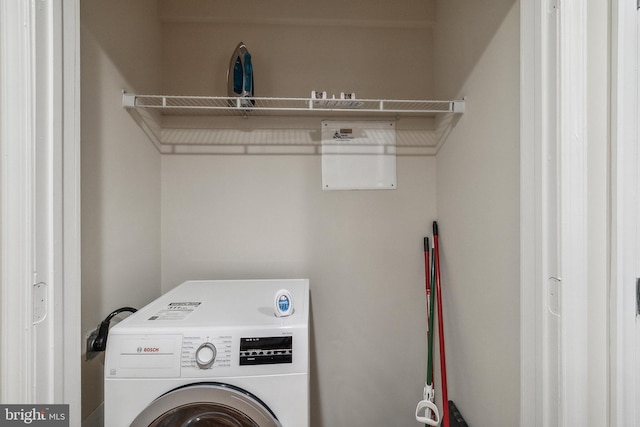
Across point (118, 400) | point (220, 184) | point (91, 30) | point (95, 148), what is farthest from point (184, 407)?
point (91, 30)

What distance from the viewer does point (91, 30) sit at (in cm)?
106

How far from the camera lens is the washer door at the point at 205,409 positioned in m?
0.88

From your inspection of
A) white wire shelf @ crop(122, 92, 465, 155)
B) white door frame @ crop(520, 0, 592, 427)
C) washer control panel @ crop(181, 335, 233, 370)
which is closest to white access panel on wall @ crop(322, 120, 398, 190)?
white wire shelf @ crop(122, 92, 465, 155)

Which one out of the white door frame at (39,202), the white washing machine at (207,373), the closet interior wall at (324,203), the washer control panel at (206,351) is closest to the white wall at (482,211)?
the closet interior wall at (324,203)

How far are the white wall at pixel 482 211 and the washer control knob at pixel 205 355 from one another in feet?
3.44

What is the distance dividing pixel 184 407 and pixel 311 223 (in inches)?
40.5

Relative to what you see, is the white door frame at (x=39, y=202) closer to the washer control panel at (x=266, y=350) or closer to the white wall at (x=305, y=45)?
the washer control panel at (x=266, y=350)

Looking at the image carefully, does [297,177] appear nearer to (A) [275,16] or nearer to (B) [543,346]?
(A) [275,16]

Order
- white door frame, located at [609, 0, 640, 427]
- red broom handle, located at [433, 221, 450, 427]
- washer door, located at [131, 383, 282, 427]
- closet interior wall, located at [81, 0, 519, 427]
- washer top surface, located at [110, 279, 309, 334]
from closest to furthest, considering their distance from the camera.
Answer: white door frame, located at [609, 0, 640, 427] < washer door, located at [131, 383, 282, 427] < washer top surface, located at [110, 279, 309, 334] < red broom handle, located at [433, 221, 450, 427] < closet interior wall, located at [81, 0, 519, 427]

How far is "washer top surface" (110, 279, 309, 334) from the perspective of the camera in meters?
0.98

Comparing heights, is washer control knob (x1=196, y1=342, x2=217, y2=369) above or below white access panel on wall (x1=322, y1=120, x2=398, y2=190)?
below

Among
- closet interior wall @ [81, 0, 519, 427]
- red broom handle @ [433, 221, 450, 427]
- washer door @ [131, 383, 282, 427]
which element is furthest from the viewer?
closet interior wall @ [81, 0, 519, 427]

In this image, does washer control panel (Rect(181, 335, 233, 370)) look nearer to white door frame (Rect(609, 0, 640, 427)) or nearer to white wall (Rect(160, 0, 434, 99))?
white door frame (Rect(609, 0, 640, 427))

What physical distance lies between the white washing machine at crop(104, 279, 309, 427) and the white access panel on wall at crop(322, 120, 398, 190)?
0.92 metres
